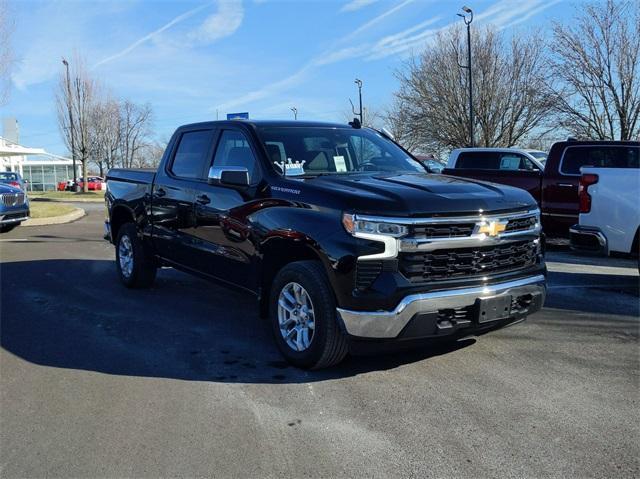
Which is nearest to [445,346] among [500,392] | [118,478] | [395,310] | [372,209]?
[500,392]

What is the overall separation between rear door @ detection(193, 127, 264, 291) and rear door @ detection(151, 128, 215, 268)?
0.17m

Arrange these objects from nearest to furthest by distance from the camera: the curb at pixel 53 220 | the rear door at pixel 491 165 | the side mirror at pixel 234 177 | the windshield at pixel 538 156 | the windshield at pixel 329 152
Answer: the side mirror at pixel 234 177 < the windshield at pixel 329 152 < the rear door at pixel 491 165 < the windshield at pixel 538 156 < the curb at pixel 53 220

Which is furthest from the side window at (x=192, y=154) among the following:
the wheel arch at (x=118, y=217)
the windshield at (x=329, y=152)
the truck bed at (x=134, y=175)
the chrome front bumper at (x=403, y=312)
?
the chrome front bumper at (x=403, y=312)

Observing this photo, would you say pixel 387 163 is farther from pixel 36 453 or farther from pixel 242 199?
pixel 36 453

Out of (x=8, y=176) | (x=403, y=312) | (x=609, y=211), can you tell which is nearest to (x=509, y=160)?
(x=609, y=211)

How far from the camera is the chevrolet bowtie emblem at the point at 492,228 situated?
13.4 ft

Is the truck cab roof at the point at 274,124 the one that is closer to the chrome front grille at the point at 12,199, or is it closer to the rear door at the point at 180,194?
the rear door at the point at 180,194

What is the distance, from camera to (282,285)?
4.48 m

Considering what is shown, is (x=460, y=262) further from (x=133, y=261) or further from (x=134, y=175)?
(x=134, y=175)

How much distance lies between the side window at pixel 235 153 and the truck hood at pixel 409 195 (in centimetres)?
64

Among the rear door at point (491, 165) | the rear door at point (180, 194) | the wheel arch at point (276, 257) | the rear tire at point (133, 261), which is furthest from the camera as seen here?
the rear door at point (491, 165)

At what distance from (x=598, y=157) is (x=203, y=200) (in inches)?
302

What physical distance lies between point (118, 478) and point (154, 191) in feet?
13.3

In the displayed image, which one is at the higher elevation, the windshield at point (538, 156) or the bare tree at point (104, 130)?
the bare tree at point (104, 130)
